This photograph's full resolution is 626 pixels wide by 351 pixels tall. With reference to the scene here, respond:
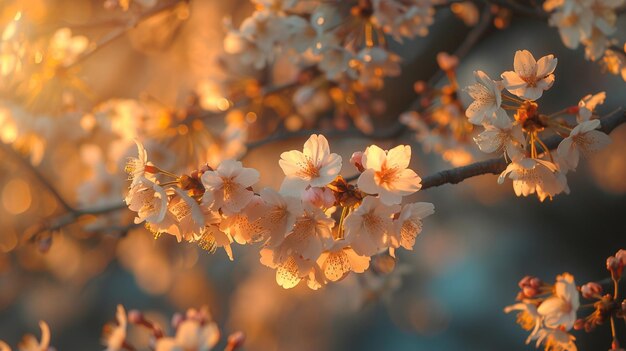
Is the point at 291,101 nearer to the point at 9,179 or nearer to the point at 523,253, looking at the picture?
the point at 523,253

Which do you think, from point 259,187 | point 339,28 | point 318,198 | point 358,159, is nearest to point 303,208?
point 318,198

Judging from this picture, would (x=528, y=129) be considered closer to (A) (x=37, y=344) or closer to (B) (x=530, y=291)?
(B) (x=530, y=291)

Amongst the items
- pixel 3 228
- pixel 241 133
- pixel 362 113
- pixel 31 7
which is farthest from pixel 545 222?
pixel 3 228

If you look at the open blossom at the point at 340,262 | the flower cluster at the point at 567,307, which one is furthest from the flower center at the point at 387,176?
the flower cluster at the point at 567,307

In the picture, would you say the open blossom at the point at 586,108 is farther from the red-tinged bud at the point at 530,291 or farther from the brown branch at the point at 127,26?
the brown branch at the point at 127,26

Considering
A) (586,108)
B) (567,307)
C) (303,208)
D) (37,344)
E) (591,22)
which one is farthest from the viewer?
(37,344)

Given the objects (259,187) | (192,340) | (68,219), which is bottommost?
(259,187)
